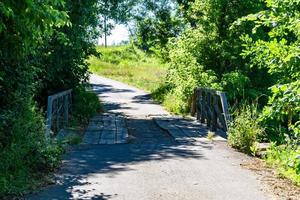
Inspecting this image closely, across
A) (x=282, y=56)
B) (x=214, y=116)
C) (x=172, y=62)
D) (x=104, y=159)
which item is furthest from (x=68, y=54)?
(x=282, y=56)

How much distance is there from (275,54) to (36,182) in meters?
3.74

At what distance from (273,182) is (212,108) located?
19.6 ft

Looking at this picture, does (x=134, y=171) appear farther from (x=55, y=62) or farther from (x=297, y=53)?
(x=55, y=62)

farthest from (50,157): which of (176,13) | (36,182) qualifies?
(176,13)

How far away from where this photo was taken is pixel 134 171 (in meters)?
8.06

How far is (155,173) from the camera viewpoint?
26.1 ft

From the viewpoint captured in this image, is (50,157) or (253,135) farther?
(253,135)

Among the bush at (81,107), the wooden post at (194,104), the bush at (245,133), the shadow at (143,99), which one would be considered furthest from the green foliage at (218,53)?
the shadow at (143,99)

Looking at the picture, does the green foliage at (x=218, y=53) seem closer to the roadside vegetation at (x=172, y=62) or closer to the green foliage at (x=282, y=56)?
the roadside vegetation at (x=172, y=62)

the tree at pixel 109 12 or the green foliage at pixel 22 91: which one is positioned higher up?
the tree at pixel 109 12

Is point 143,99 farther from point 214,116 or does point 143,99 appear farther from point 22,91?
point 22,91

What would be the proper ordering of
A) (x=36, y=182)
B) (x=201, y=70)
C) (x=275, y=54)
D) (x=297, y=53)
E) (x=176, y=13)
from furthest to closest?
(x=176, y=13)
(x=201, y=70)
(x=36, y=182)
(x=275, y=54)
(x=297, y=53)

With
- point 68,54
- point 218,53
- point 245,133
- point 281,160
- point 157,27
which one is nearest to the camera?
point 281,160

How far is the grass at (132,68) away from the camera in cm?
3662
